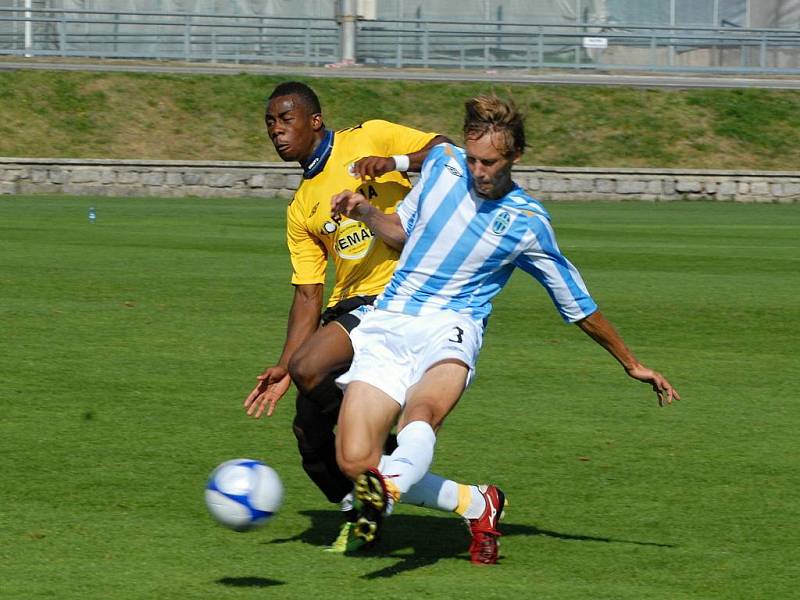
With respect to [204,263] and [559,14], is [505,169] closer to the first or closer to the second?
[204,263]

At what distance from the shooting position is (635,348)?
11.7m

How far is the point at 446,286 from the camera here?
19.9ft

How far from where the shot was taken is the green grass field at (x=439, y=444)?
5867 millimetres

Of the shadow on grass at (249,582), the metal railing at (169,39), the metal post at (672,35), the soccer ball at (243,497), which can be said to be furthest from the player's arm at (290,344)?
the metal post at (672,35)

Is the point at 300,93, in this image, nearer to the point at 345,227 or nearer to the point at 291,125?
the point at 291,125

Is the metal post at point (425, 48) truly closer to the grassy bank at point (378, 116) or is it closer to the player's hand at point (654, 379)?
the grassy bank at point (378, 116)

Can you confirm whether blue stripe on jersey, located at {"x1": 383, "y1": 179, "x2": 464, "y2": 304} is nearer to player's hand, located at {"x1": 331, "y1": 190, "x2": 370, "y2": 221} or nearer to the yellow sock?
player's hand, located at {"x1": 331, "y1": 190, "x2": 370, "y2": 221}

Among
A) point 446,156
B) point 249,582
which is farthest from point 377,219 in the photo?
point 249,582

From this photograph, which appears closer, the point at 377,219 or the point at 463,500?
the point at 463,500

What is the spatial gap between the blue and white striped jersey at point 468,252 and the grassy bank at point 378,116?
23.5 meters

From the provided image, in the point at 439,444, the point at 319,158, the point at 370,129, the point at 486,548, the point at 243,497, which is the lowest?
the point at 439,444

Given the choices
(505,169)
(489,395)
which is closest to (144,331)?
(489,395)

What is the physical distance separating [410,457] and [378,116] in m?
26.6

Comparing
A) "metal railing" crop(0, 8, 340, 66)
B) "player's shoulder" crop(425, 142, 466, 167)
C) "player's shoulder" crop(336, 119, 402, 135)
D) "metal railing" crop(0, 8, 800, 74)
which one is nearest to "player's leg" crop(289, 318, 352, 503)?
"player's shoulder" crop(425, 142, 466, 167)
